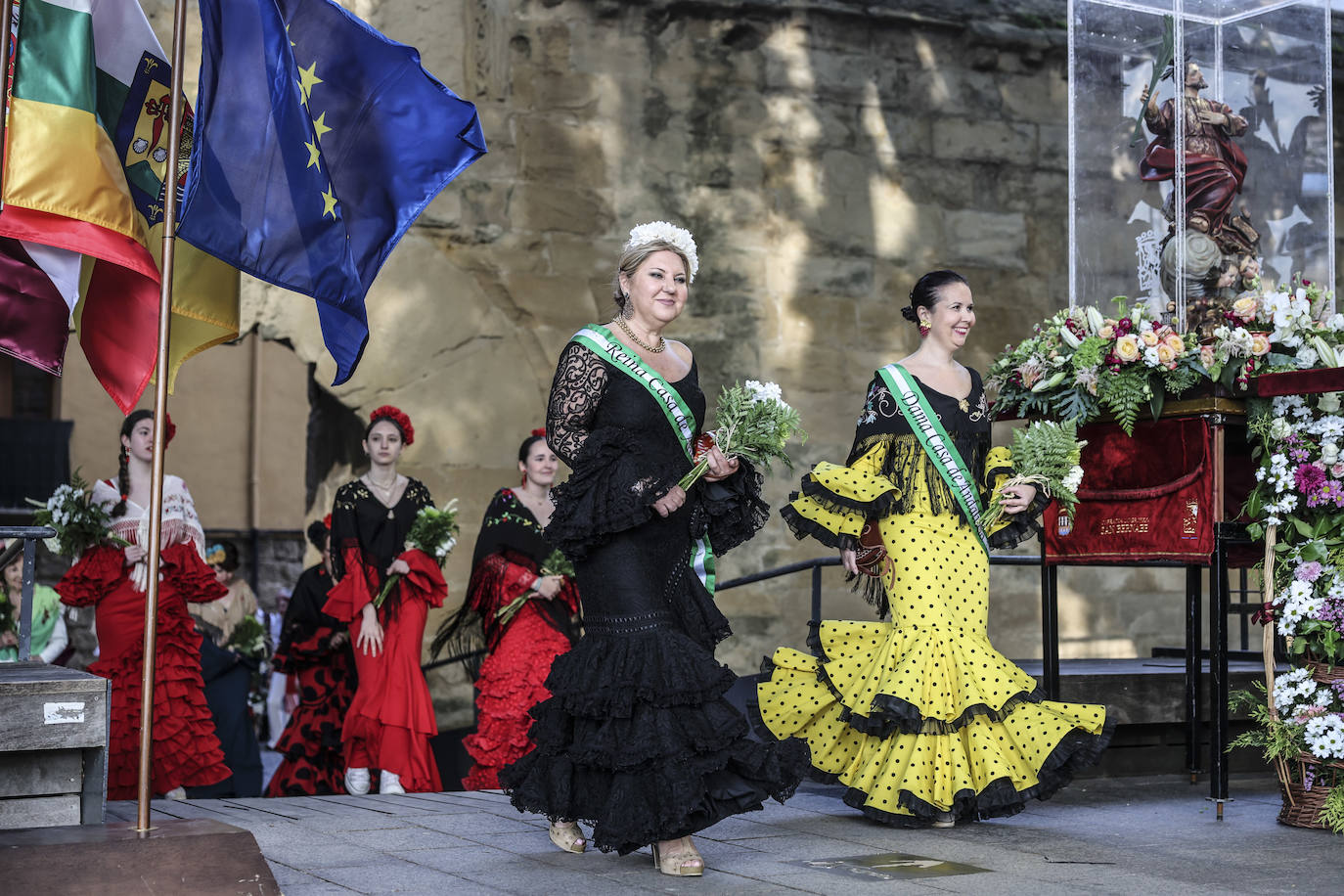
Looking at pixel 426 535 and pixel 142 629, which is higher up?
pixel 426 535

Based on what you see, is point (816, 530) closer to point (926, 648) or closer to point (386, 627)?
point (926, 648)

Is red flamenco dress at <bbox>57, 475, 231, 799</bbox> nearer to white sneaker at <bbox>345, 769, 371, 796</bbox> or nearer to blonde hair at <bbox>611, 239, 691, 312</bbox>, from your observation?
white sneaker at <bbox>345, 769, 371, 796</bbox>

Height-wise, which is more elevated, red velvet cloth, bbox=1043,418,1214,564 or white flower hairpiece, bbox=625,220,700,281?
white flower hairpiece, bbox=625,220,700,281

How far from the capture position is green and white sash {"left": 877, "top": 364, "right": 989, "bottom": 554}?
5.76 metres

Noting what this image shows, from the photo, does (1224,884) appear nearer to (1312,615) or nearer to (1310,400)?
(1312,615)

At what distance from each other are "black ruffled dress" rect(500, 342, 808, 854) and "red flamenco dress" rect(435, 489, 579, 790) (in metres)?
3.04

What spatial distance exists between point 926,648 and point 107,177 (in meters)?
3.33

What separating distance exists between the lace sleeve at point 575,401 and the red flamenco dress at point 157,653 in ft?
11.9

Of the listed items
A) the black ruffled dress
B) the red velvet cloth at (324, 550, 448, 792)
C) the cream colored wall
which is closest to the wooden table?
the black ruffled dress

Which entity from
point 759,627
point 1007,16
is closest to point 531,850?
point 759,627

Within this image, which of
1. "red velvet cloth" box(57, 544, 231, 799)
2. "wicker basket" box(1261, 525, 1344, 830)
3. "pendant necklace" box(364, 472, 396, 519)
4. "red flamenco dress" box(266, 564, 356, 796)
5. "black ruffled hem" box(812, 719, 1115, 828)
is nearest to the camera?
"black ruffled hem" box(812, 719, 1115, 828)

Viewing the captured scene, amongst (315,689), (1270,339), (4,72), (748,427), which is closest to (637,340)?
(748,427)

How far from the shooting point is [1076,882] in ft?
14.8

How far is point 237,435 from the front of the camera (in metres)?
18.5
